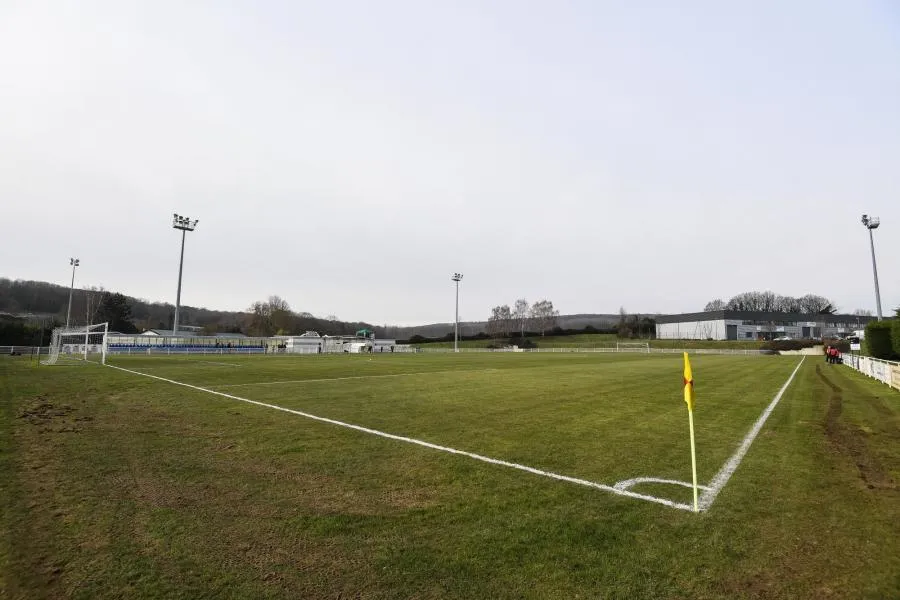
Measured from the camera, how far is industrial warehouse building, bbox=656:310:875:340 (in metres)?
101

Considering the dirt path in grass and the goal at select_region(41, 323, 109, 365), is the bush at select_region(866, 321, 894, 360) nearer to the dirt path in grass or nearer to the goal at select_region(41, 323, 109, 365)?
the dirt path in grass

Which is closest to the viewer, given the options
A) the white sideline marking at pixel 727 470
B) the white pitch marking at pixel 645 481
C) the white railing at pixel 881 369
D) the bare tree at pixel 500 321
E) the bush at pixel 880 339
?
the white sideline marking at pixel 727 470

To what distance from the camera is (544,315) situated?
5674 inches

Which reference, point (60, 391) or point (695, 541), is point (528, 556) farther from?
point (60, 391)

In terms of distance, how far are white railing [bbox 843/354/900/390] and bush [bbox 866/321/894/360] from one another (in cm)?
149

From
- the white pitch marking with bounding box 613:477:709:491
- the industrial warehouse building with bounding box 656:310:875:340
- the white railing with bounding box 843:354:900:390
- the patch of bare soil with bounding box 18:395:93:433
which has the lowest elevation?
the white pitch marking with bounding box 613:477:709:491

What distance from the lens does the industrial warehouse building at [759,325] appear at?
101188 mm

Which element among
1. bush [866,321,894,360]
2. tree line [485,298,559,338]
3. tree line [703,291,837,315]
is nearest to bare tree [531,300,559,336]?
tree line [485,298,559,338]

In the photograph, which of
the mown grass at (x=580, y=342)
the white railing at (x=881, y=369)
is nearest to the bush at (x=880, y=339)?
the white railing at (x=881, y=369)

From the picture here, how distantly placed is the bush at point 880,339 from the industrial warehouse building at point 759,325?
78258mm

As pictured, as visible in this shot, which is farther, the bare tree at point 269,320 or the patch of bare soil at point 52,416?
the bare tree at point 269,320

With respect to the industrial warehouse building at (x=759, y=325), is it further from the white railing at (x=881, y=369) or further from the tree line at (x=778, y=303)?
the white railing at (x=881, y=369)

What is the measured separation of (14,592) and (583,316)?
7896 inches

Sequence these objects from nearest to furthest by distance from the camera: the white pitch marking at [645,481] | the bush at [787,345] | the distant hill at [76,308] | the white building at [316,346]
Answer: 1. the white pitch marking at [645,481]
2. the white building at [316,346]
3. the bush at [787,345]
4. the distant hill at [76,308]
